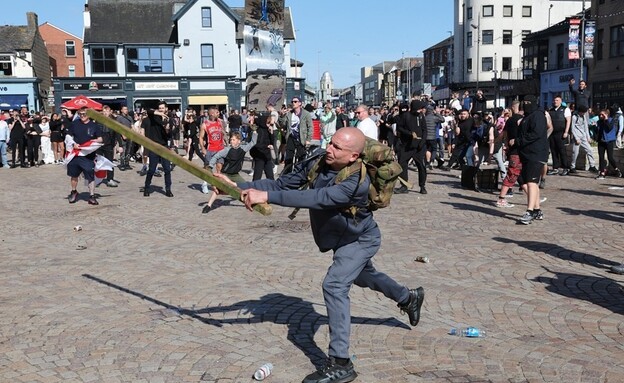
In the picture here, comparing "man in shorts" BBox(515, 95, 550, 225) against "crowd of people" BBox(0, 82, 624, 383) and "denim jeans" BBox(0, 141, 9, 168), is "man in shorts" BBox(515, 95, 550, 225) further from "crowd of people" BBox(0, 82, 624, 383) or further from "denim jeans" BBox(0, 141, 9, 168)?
"denim jeans" BBox(0, 141, 9, 168)

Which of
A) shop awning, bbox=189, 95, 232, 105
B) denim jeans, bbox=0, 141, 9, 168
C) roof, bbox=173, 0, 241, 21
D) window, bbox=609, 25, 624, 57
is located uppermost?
roof, bbox=173, 0, 241, 21

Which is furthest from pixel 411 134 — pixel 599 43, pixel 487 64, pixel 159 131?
pixel 487 64

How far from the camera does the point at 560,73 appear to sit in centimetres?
5009

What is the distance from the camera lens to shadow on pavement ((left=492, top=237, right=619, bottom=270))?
7543mm

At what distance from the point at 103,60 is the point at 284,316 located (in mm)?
51039

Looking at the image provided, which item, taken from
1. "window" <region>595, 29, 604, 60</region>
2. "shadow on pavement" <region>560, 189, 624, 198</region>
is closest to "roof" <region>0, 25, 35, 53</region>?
"window" <region>595, 29, 604, 60</region>

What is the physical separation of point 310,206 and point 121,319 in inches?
100

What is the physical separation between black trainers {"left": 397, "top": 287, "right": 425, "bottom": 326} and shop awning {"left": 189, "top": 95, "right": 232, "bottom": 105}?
49969mm

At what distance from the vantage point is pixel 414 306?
5.17 meters

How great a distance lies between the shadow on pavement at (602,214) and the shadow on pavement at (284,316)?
636cm

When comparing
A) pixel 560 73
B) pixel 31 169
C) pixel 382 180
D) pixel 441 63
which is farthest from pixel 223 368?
pixel 441 63

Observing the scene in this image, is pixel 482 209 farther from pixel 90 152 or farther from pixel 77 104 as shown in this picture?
pixel 77 104

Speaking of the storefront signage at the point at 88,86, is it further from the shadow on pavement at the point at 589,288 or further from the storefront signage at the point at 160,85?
the shadow on pavement at the point at 589,288

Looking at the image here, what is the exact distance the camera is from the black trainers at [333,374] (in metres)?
4.23
